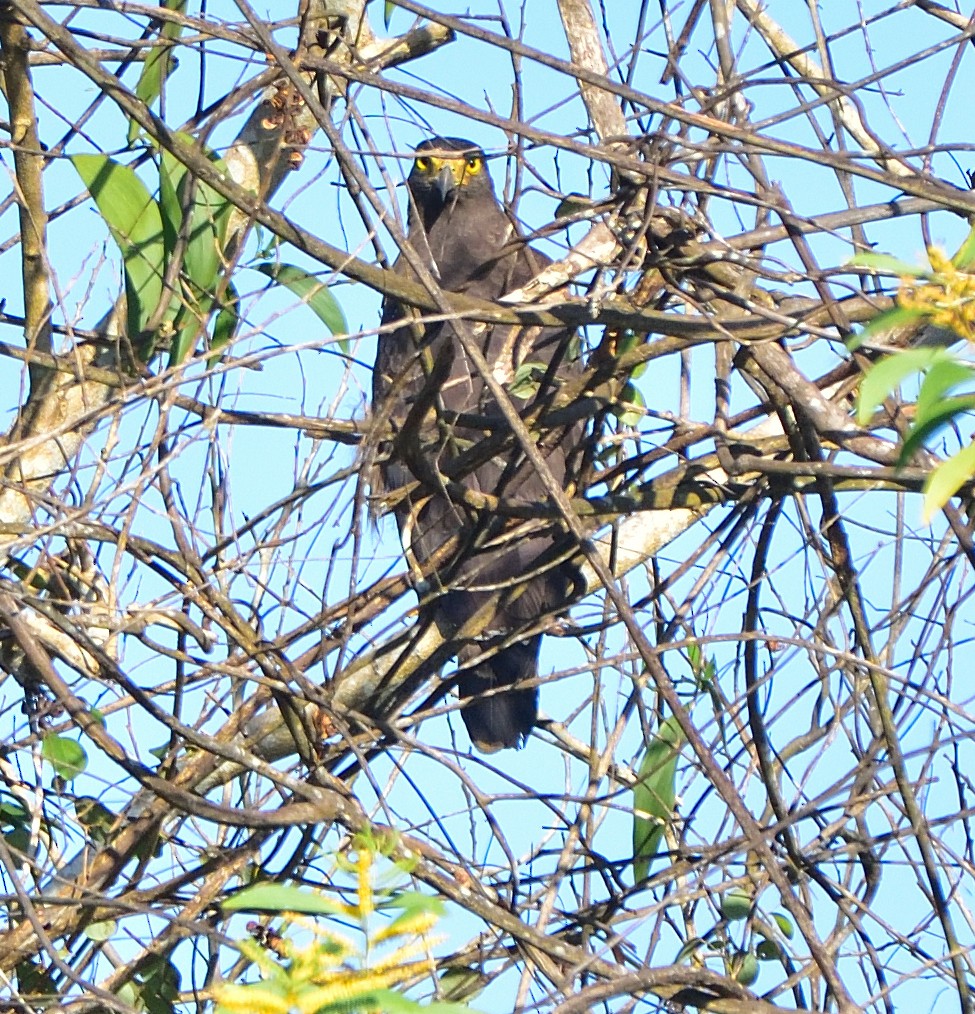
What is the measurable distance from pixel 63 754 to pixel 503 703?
4.24ft

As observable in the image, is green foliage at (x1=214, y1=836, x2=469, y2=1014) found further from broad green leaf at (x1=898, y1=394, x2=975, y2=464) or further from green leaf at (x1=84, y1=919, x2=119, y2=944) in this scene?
green leaf at (x1=84, y1=919, x2=119, y2=944)

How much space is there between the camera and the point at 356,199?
5.33 ft

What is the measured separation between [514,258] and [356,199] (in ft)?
6.39

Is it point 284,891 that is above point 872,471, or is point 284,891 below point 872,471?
below

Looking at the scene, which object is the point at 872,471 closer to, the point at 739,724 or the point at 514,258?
the point at 739,724

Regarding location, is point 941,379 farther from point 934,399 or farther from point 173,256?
point 173,256

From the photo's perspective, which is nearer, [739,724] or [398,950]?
[398,950]

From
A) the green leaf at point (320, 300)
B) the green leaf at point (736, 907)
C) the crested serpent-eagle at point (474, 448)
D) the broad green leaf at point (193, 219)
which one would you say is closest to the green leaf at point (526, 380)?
the crested serpent-eagle at point (474, 448)

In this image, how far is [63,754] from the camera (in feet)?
7.20

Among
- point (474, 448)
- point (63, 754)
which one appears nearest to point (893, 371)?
point (474, 448)

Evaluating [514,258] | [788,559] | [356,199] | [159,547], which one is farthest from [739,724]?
[514,258]

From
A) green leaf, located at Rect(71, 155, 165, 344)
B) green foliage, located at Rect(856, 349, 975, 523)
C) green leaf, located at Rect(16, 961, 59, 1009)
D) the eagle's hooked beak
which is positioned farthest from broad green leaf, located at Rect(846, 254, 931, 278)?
the eagle's hooked beak

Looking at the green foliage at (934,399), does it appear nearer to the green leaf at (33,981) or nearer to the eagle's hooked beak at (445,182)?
the green leaf at (33,981)

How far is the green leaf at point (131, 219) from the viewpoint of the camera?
200 centimetres
